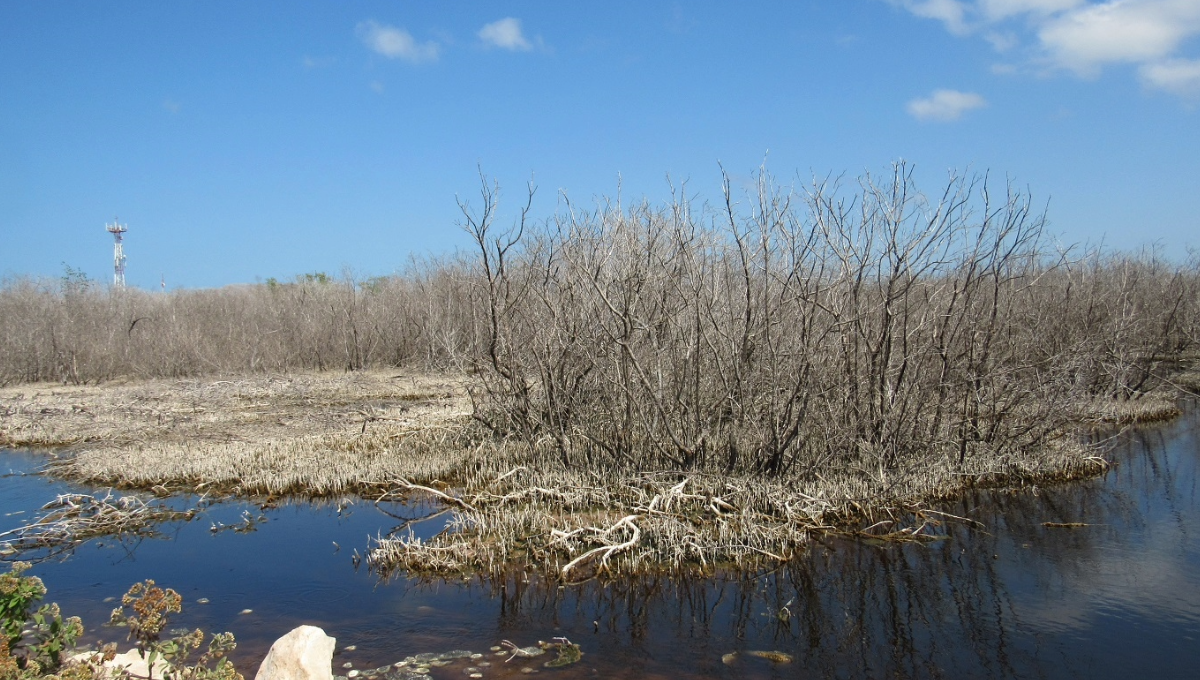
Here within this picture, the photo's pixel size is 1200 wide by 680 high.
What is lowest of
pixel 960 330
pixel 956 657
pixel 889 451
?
pixel 956 657

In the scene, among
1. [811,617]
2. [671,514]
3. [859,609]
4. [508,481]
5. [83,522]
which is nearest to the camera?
[811,617]

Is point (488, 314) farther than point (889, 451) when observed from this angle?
Yes

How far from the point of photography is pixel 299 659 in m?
5.08

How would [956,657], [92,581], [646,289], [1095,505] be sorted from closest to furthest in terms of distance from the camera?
[956,657]
[92,581]
[1095,505]
[646,289]

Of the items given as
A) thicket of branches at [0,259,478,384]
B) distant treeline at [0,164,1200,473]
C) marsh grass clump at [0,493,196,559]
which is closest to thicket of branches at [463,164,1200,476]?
distant treeline at [0,164,1200,473]

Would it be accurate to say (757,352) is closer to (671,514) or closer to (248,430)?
(671,514)

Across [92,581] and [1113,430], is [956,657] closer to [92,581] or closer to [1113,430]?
[92,581]

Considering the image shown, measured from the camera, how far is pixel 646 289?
1098 centimetres

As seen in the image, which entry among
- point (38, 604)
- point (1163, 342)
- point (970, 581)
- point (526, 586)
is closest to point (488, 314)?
point (526, 586)

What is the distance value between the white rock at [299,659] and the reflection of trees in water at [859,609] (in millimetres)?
1998

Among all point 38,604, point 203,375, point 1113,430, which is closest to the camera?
point 38,604

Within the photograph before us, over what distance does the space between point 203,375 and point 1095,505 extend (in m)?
25.2

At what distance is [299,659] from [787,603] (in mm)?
4258

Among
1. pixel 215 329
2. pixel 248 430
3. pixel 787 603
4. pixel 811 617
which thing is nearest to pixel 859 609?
pixel 811 617
